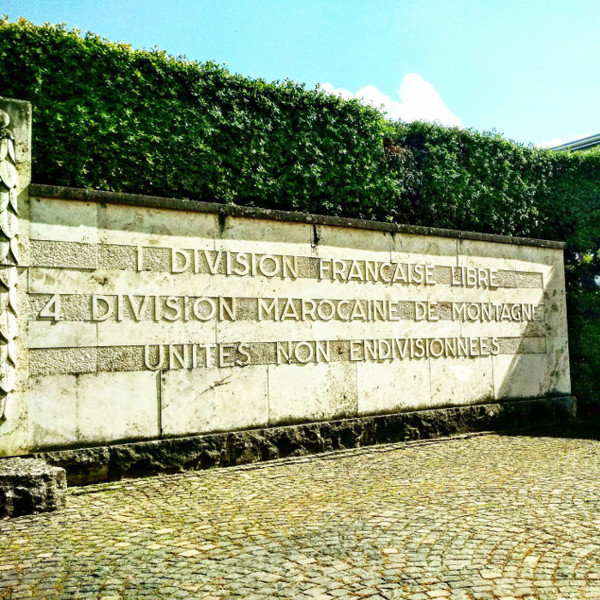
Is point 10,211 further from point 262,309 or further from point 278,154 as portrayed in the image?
point 278,154

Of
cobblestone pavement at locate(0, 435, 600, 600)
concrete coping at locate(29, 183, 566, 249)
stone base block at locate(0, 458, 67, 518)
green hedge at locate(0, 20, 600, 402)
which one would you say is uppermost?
green hedge at locate(0, 20, 600, 402)

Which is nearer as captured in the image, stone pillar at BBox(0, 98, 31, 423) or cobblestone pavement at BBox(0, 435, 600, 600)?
cobblestone pavement at BBox(0, 435, 600, 600)

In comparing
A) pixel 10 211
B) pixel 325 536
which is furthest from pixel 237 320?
pixel 325 536

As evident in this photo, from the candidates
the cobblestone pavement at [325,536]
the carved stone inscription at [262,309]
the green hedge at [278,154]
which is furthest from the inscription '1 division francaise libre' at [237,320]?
the cobblestone pavement at [325,536]

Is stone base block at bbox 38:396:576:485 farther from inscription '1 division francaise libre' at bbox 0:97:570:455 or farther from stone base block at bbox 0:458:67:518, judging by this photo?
stone base block at bbox 0:458:67:518

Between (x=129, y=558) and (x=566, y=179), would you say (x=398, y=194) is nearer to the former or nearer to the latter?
(x=566, y=179)

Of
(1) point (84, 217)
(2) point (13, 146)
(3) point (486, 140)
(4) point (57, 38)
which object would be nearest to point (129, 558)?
(1) point (84, 217)

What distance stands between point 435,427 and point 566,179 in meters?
5.09

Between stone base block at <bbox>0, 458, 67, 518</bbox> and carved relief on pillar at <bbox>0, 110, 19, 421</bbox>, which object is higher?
carved relief on pillar at <bbox>0, 110, 19, 421</bbox>

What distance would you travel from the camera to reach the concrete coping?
618cm

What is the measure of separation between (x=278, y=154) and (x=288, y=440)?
11.1 feet

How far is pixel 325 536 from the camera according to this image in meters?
4.24

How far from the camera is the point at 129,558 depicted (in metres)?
3.86

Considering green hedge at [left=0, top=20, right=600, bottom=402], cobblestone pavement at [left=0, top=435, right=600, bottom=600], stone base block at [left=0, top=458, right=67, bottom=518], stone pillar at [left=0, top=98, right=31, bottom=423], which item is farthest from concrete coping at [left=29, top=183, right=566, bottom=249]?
cobblestone pavement at [left=0, top=435, right=600, bottom=600]
